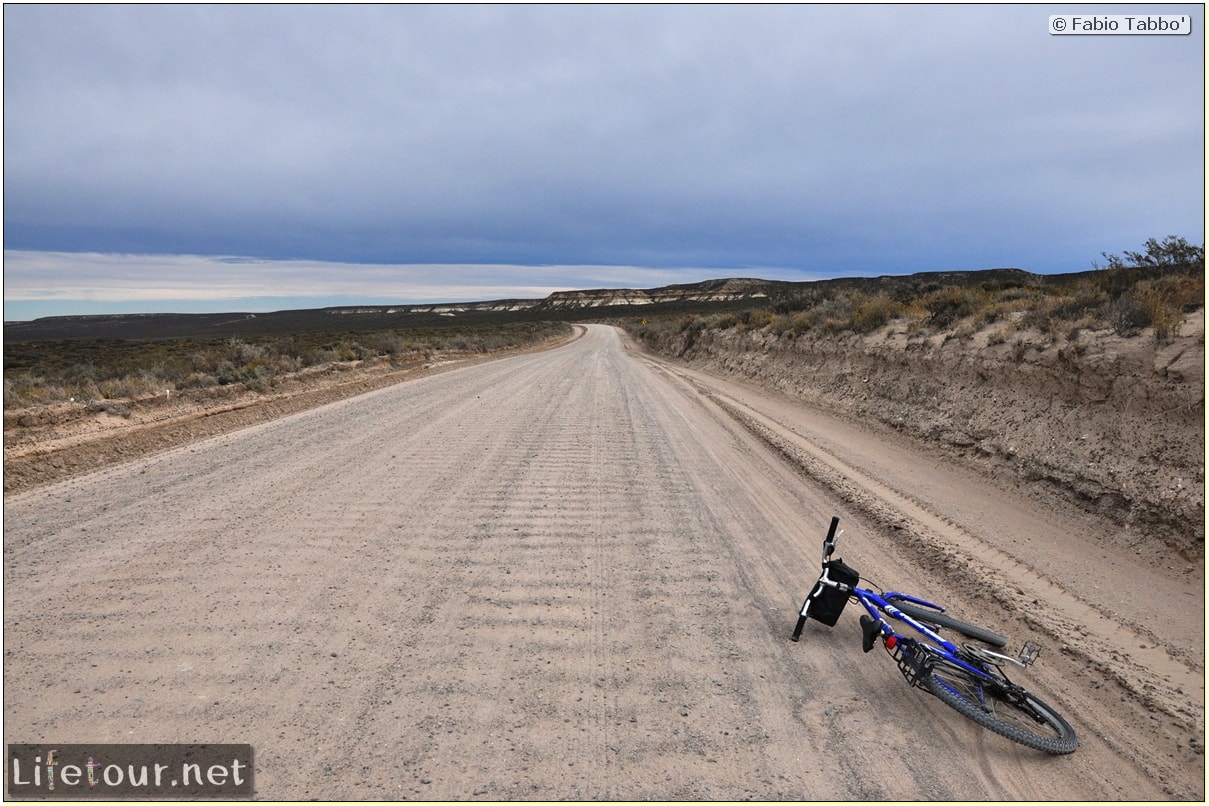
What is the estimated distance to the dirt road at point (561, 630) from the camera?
10.0ft

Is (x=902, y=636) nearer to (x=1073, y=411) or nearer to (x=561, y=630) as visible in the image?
(x=561, y=630)

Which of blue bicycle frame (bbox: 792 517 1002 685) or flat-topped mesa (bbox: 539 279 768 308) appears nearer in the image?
blue bicycle frame (bbox: 792 517 1002 685)

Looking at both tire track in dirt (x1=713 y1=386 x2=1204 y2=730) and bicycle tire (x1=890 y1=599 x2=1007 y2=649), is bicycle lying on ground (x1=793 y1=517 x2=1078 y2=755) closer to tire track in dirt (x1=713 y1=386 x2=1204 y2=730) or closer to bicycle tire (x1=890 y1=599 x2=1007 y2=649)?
bicycle tire (x1=890 y1=599 x2=1007 y2=649)

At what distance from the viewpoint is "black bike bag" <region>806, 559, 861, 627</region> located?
413 cm

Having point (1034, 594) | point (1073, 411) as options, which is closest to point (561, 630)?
point (1034, 594)

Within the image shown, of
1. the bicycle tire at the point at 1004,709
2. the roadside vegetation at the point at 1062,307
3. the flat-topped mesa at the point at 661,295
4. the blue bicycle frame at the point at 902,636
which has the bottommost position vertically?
the bicycle tire at the point at 1004,709

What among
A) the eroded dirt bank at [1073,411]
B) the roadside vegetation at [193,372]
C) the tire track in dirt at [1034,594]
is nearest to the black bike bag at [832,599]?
the tire track in dirt at [1034,594]

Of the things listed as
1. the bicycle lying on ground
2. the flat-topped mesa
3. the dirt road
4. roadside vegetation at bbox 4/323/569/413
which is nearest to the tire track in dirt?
the dirt road

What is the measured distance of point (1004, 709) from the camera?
3.51 metres

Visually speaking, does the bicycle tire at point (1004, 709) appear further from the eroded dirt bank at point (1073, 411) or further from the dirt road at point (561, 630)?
the eroded dirt bank at point (1073, 411)

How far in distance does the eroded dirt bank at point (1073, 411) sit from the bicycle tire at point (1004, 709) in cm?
375

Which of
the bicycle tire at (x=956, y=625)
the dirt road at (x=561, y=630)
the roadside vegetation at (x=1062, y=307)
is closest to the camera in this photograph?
the dirt road at (x=561, y=630)

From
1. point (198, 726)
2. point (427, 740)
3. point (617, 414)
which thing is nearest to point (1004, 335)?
point (617, 414)

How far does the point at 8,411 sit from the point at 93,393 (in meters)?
2.80
